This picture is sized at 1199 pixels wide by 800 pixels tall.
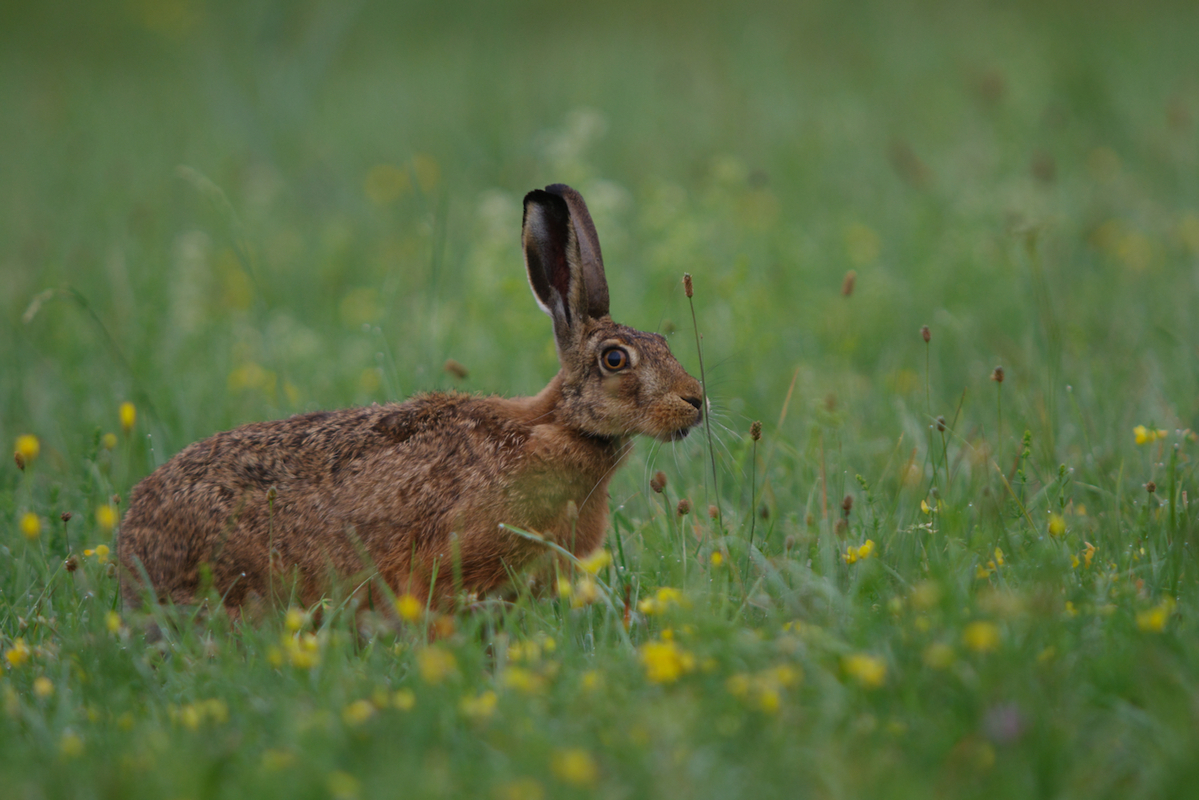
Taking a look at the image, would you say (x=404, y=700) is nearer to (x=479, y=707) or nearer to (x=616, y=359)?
(x=479, y=707)

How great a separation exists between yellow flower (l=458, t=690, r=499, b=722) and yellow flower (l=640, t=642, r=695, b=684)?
0.43m

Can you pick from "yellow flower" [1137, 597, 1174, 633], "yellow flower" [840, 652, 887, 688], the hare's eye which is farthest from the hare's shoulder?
"yellow flower" [1137, 597, 1174, 633]

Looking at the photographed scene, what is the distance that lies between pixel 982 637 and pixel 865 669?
0.98ft

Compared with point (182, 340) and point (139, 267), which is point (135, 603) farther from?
point (139, 267)

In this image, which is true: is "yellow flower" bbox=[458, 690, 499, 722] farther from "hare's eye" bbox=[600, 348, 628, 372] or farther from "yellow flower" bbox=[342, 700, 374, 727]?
"hare's eye" bbox=[600, 348, 628, 372]

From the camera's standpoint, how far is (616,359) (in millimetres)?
4586

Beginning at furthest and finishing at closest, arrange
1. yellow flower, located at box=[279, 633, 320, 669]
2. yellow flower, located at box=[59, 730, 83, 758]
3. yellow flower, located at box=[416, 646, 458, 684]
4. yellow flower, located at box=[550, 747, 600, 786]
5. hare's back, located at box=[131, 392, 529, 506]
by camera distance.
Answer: hare's back, located at box=[131, 392, 529, 506], yellow flower, located at box=[279, 633, 320, 669], yellow flower, located at box=[416, 646, 458, 684], yellow flower, located at box=[59, 730, 83, 758], yellow flower, located at box=[550, 747, 600, 786]

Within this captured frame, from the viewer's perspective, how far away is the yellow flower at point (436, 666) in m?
2.83

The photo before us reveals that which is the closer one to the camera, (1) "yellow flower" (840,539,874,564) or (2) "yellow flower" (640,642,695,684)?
(2) "yellow flower" (640,642,695,684)

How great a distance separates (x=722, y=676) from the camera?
9.53 feet

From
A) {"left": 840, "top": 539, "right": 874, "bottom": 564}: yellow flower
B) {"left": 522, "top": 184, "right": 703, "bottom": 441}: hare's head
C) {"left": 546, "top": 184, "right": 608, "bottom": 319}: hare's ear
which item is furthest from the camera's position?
{"left": 546, "top": 184, "right": 608, "bottom": 319}: hare's ear

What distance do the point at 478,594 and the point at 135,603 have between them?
146 centimetres

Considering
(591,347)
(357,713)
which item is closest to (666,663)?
(357,713)

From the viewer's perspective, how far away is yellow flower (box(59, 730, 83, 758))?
273 cm
